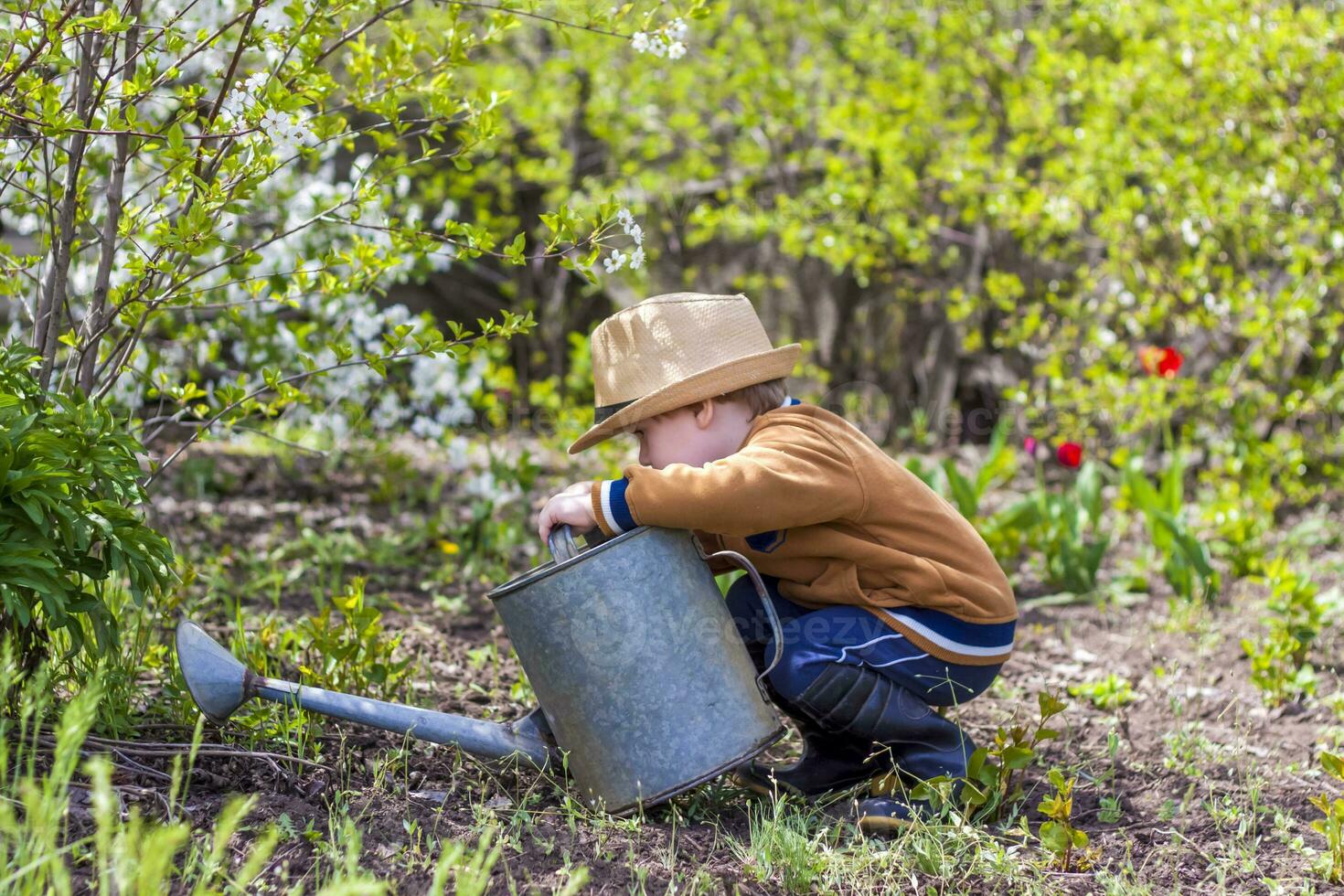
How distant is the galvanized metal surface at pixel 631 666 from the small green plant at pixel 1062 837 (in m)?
0.46

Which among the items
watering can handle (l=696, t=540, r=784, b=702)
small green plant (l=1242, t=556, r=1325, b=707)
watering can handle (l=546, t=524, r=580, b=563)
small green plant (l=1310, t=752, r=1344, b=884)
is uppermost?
watering can handle (l=546, t=524, r=580, b=563)

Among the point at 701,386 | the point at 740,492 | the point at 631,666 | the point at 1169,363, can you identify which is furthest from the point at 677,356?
the point at 1169,363

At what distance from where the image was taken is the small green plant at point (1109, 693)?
111 inches

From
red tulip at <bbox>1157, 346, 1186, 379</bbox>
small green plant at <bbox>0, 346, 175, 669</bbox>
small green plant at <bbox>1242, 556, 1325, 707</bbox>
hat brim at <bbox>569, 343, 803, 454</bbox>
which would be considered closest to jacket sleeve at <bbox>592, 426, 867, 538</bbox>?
hat brim at <bbox>569, 343, 803, 454</bbox>

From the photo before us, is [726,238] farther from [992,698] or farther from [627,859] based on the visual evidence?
[627,859]

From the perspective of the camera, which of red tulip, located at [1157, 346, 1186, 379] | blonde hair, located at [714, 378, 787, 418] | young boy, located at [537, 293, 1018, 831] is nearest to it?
young boy, located at [537, 293, 1018, 831]

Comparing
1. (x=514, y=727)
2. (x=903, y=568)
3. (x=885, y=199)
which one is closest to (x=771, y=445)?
(x=903, y=568)

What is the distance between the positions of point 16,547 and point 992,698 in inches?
82.9

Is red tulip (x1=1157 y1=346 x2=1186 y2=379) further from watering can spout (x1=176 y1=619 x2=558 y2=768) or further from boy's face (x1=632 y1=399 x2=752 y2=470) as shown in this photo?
watering can spout (x1=176 y1=619 x2=558 y2=768)

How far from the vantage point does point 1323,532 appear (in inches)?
174

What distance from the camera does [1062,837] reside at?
1.87m

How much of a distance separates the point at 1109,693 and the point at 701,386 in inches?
53.2

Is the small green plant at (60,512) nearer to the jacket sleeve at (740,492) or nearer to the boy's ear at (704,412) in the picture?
the jacket sleeve at (740,492)

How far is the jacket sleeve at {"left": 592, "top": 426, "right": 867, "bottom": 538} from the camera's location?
196 cm
